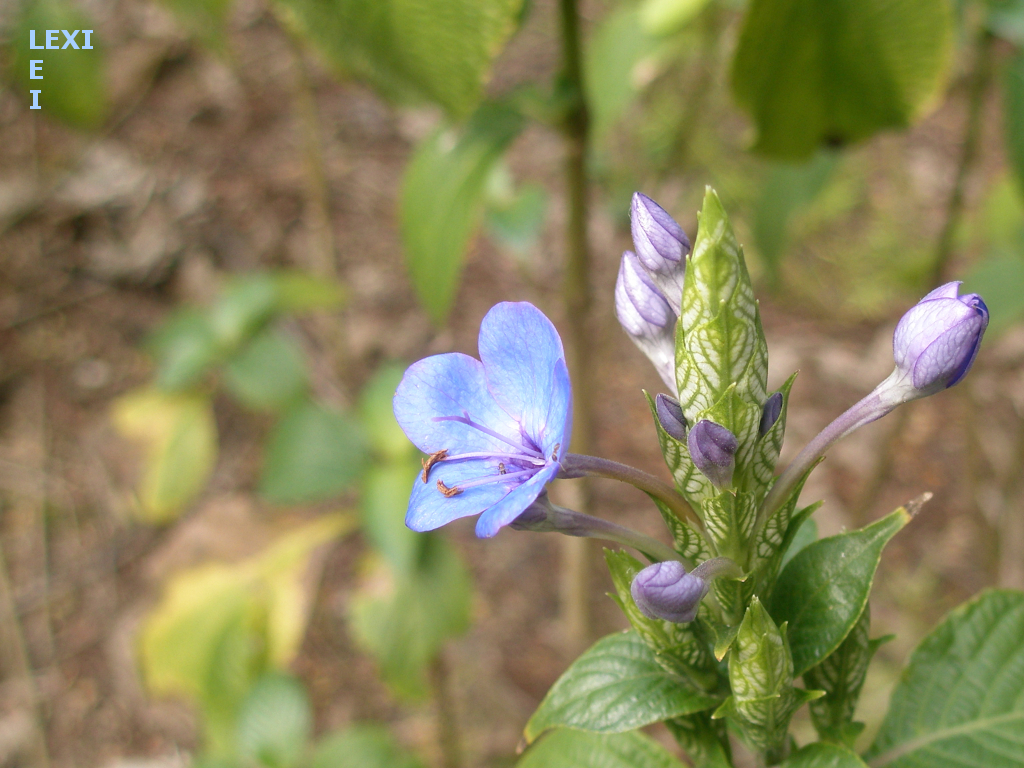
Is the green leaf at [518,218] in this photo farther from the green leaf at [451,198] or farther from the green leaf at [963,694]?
the green leaf at [963,694]

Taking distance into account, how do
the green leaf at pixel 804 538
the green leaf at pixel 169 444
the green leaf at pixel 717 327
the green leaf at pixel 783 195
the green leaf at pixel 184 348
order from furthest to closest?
the green leaf at pixel 169 444, the green leaf at pixel 184 348, the green leaf at pixel 783 195, the green leaf at pixel 804 538, the green leaf at pixel 717 327

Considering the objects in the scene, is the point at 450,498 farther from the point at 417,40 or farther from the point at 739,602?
the point at 417,40

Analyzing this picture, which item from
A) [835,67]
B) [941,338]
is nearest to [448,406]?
[941,338]

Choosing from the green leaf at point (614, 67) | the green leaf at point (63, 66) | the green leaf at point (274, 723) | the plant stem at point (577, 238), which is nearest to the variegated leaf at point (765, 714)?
the plant stem at point (577, 238)

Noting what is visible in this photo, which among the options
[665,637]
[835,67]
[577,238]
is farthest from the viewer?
[577,238]

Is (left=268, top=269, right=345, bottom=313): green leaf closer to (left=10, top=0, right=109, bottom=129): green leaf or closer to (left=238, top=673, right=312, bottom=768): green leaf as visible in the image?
(left=10, top=0, right=109, bottom=129): green leaf

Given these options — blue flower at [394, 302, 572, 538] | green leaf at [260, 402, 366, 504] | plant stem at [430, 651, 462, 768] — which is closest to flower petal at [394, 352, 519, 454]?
blue flower at [394, 302, 572, 538]

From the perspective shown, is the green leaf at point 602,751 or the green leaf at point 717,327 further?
the green leaf at point 602,751

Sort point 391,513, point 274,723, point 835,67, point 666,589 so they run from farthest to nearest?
point 391,513 → point 274,723 → point 835,67 → point 666,589
